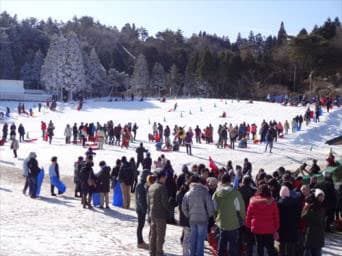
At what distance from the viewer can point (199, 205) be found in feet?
29.7

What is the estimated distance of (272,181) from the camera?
A: 1070cm

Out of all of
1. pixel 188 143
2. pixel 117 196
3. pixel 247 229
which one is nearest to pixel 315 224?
pixel 247 229

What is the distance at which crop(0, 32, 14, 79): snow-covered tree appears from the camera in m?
84.1

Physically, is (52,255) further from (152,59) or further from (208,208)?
(152,59)

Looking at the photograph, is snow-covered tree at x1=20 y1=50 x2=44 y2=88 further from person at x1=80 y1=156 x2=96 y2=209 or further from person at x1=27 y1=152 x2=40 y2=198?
person at x1=80 y1=156 x2=96 y2=209

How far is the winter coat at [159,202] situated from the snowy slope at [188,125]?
1667 centimetres

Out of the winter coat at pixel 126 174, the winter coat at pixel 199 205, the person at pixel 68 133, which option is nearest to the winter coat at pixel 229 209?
the winter coat at pixel 199 205

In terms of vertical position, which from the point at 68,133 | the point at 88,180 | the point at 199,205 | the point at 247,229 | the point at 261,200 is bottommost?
the point at 68,133

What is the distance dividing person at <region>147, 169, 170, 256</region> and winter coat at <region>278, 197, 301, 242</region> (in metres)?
2.04

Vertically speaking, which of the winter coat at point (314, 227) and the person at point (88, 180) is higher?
the winter coat at point (314, 227)

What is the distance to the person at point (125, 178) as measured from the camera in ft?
53.7

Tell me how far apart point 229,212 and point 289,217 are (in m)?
1.16

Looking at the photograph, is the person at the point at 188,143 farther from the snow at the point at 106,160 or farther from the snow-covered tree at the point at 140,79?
the snow-covered tree at the point at 140,79

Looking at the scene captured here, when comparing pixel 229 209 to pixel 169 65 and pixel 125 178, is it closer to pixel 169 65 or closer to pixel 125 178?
pixel 125 178
